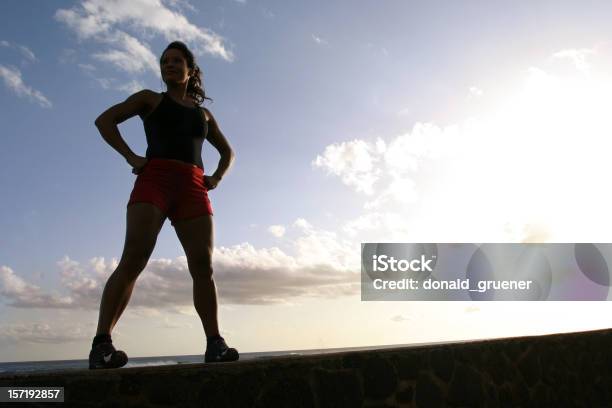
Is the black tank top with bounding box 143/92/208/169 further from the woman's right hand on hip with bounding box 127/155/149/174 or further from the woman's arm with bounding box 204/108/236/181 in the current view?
the woman's arm with bounding box 204/108/236/181

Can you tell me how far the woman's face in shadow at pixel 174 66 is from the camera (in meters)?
3.47

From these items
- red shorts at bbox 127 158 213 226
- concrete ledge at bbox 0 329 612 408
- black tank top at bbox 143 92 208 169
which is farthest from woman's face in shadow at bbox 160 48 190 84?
concrete ledge at bbox 0 329 612 408

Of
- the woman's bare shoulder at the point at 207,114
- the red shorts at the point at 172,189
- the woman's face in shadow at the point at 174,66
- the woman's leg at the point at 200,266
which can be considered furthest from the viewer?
the woman's bare shoulder at the point at 207,114

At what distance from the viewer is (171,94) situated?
3.52 metres

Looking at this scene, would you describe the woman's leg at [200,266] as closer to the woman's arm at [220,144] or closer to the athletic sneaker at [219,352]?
the athletic sneaker at [219,352]

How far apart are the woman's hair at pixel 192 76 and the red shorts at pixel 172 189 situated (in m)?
0.60

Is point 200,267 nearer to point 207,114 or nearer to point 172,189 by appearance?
point 172,189

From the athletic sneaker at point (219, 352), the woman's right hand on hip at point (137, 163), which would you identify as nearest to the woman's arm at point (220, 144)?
the woman's right hand on hip at point (137, 163)

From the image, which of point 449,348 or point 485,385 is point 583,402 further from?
point 449,348

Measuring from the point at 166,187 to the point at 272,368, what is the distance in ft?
3.94

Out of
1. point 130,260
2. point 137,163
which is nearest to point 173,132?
point 137,163

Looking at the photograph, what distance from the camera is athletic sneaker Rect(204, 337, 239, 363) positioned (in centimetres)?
317

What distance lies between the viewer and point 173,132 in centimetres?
336

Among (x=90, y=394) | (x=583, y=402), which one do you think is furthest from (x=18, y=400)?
(x=583, y=402)
